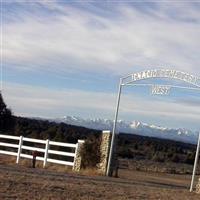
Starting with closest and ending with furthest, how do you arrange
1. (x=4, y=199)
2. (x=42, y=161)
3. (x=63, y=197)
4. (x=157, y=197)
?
(x=4, y=199)
(x=63, y=197)
(x=157, y=197)
(x=42, y=161)

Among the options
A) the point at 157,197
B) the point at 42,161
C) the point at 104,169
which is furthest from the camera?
the point at 42,161

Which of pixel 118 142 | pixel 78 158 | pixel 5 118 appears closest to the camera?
pixel 78 158

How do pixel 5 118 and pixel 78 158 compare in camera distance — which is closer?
pixel 78 158

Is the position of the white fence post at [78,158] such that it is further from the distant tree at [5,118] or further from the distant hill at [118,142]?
the distant tree at [5,118]

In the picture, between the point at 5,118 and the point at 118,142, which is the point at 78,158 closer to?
the point at 5,118

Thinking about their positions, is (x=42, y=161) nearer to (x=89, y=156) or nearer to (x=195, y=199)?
(x=89, y=156)

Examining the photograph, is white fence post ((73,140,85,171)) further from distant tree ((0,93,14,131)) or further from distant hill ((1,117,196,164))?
distant tree ((0,93,14,131))

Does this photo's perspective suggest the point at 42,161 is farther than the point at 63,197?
Yes

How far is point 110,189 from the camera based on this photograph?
2017 cm

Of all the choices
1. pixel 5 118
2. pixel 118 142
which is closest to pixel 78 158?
pixel 5 118

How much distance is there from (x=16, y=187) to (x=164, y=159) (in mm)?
48890

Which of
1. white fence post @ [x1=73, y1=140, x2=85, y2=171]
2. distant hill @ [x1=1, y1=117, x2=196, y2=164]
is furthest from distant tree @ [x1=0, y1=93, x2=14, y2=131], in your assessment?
white fence post @ [x1=73, y1=140, x2=85, y2=171]

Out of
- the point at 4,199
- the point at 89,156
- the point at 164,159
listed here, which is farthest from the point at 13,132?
the point at 4,199

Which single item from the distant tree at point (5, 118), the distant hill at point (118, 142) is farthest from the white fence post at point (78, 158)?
the distant tree at point (5, 118)
